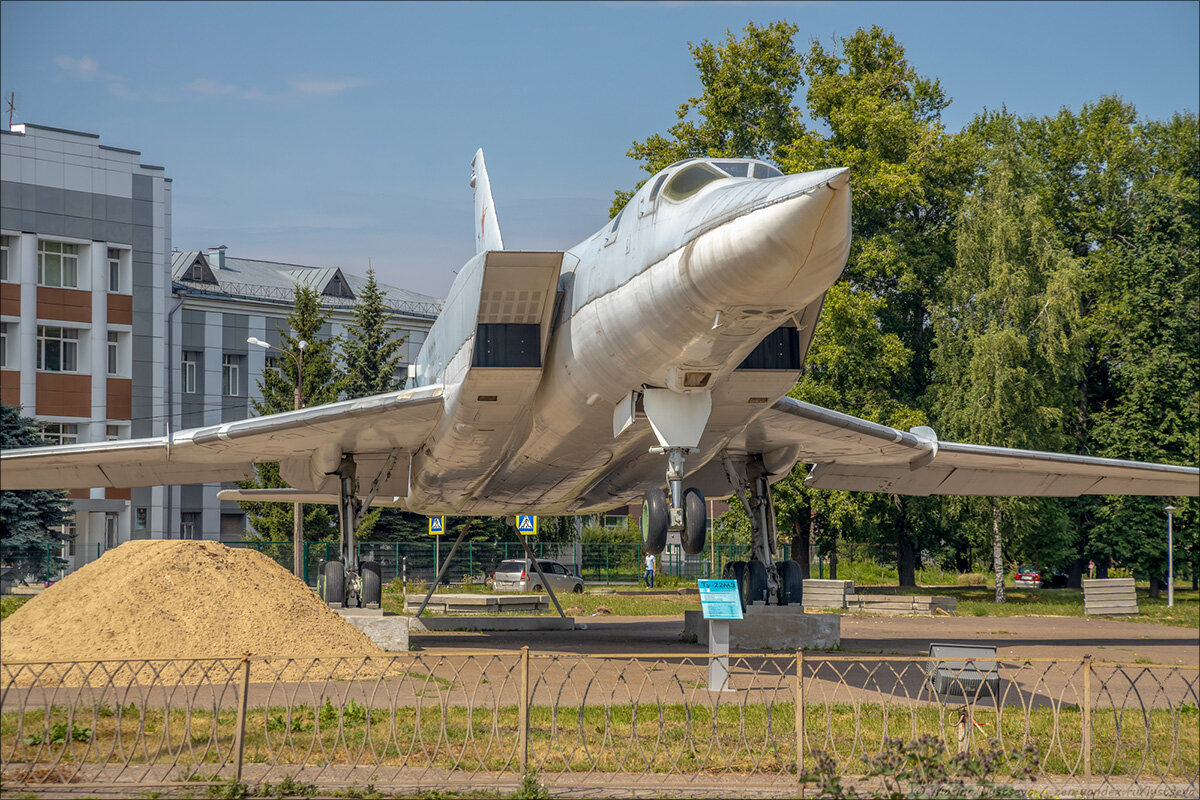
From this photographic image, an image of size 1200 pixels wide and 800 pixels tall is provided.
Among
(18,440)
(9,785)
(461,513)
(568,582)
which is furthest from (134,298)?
(9,785)

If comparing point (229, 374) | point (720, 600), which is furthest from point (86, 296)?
point (720, 600)

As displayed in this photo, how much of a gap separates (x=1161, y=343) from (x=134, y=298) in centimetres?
3368

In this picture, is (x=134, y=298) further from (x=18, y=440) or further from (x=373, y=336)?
(x=18, y=440)

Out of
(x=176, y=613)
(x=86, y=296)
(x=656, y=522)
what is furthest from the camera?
(x=86, y=296)

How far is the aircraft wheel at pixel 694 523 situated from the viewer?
30.5 feet

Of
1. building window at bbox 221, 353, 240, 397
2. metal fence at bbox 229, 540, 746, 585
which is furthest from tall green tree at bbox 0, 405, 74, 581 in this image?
building window at bbox 221, 353, 240, 397

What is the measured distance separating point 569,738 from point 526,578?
27.3 meters

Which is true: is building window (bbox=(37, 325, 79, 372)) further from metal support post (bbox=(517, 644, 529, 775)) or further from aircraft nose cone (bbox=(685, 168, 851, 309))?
metal support post (bbox=(517, 644, 529, 775))

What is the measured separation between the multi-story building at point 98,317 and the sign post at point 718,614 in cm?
2843

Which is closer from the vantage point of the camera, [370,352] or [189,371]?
[370,352]

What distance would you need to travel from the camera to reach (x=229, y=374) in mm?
46156

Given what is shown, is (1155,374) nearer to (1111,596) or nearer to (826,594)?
(1111,596)

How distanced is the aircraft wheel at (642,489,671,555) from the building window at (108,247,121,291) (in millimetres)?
34515

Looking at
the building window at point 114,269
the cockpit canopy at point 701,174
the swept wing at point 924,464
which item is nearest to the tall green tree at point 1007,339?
the swept wing at point 924,464
